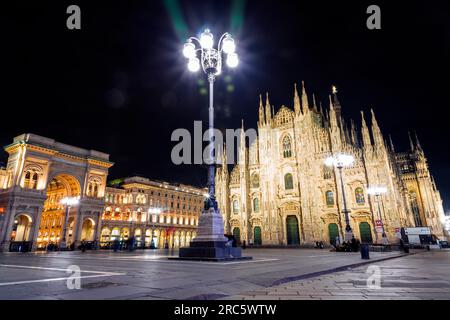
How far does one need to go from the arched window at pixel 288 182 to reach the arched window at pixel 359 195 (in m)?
8.99

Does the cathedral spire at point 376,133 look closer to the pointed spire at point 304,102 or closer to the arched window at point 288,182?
the pointed spire at point 304,102

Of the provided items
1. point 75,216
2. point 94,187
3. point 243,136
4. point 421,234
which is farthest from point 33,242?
point 421,234

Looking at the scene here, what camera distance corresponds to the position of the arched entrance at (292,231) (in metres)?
38.4

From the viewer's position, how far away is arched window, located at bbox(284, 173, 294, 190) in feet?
133

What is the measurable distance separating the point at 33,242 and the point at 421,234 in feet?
168

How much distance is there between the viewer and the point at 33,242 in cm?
3525

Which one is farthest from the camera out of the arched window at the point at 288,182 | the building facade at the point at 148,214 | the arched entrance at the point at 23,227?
the building facade at the point at 148,214

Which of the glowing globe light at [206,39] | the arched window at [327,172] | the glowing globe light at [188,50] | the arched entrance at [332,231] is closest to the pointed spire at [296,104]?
the arched window at [327,172]

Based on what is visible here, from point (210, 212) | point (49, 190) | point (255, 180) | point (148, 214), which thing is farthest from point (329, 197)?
point (49, 190)

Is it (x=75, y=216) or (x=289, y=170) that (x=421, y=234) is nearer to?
(x=289, y=170)

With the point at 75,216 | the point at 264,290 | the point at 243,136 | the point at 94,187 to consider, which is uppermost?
the point at 243,136

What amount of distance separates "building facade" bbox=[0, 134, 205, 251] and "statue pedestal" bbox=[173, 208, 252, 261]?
25083 mm
